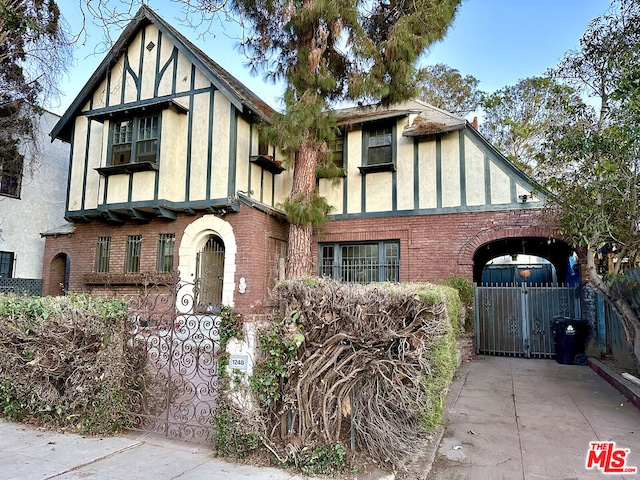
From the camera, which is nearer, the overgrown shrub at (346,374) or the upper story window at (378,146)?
the overgrown shrub at (346,374)

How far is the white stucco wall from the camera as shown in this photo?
14.1m

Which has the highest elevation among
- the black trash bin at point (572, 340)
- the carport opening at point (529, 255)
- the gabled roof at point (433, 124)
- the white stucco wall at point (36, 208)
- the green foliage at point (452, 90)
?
the green foliage at point (452, 90)

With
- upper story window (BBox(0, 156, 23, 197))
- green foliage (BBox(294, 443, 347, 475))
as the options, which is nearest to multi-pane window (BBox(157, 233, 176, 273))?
upper story window (BBox(0, 156, 23, 197))

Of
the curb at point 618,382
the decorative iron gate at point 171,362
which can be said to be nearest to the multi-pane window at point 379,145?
the curb at point 618,382

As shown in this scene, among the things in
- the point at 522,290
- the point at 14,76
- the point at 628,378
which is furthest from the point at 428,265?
the point at 14,76

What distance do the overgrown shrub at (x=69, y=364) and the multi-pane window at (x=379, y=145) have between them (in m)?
8.25

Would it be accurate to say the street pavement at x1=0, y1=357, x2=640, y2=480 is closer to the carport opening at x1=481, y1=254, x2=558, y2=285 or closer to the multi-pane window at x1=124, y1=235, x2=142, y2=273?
the multi-pane window at x1=124, y1=235, x2=142, y2=273

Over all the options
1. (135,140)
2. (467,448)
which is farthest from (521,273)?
(135,140)

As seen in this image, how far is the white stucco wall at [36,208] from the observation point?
46.2ft

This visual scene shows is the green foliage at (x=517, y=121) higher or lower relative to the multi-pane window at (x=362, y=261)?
higher

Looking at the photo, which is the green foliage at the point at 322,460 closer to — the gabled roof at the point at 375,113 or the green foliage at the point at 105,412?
the green foliage at the point at 105,412

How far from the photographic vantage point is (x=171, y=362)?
15.0 feet

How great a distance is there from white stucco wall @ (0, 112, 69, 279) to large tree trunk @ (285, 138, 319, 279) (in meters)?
9.78

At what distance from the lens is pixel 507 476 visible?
385cm
